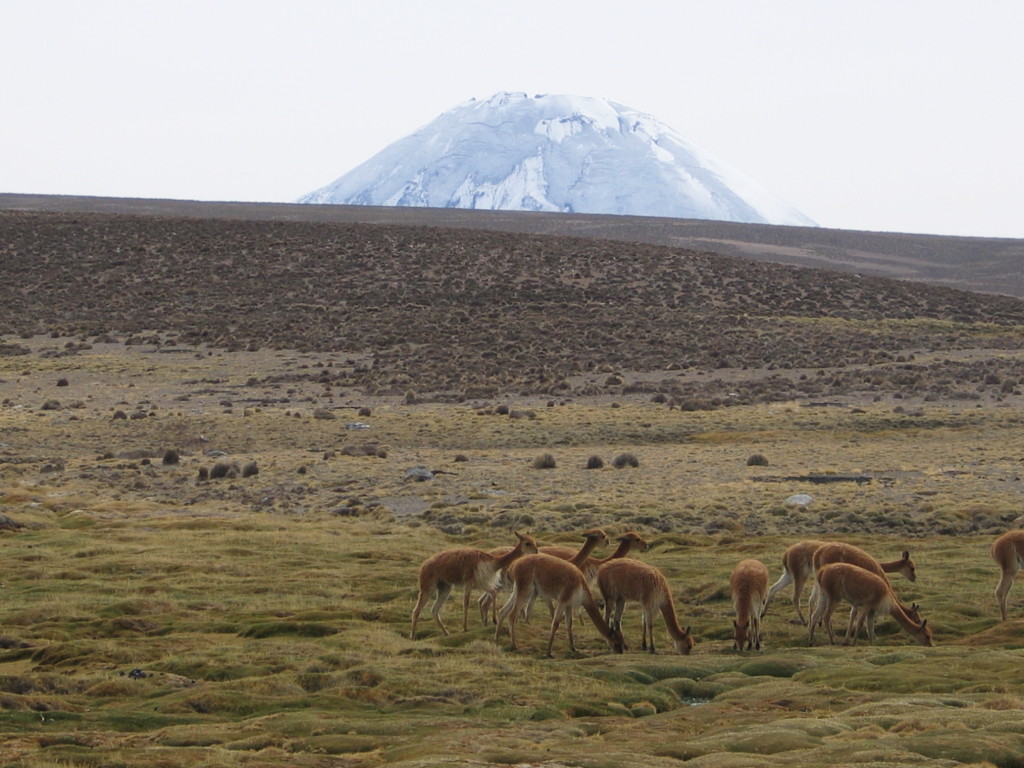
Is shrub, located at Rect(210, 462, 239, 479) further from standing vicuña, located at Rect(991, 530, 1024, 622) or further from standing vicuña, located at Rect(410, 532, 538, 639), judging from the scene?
standing vicuña, located at Rect(991, 530, 1024, 622)

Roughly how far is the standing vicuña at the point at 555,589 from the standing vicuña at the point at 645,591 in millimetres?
308

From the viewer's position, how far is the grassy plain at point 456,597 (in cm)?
977

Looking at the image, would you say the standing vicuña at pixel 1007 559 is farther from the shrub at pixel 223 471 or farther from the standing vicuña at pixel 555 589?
the shrub at pixel 223 471

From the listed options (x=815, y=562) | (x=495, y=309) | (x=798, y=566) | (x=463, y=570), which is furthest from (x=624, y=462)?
(x=495, y=309)

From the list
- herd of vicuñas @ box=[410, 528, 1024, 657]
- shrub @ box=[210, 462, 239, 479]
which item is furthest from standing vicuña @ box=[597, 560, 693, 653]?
shrub @ box=[210, 462, 239, 479]

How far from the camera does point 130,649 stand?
1360cm

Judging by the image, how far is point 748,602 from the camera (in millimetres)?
13508

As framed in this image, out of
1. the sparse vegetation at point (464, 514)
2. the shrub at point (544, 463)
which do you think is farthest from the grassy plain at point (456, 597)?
the shrub at point (544, 463)

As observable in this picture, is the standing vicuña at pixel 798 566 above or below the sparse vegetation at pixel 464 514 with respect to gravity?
above

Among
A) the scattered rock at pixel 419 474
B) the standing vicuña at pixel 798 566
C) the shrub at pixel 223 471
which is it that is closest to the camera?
the standing vicuña at pixel 798 566

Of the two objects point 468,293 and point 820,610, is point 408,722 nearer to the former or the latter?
point 820,610

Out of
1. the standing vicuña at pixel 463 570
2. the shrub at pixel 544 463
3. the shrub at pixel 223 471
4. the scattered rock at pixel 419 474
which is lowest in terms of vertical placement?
the shrub at pixel 223 471

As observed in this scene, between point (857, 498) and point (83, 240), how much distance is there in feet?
246

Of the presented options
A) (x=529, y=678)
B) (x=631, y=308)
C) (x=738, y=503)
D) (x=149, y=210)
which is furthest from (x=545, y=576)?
(x=149, y=210)
